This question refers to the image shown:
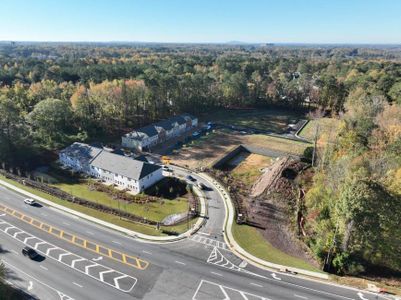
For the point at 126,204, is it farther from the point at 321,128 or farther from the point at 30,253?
the point at 321,128

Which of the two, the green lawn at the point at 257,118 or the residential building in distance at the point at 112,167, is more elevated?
the green lawn at the point at 257,118

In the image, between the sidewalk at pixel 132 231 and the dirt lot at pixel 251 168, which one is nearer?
the sidewalk at pixel 132 231

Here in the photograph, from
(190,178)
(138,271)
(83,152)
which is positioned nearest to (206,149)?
(190,178)

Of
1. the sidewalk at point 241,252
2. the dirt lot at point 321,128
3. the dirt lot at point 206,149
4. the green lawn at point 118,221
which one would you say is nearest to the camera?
the sidewalk at point 241,252

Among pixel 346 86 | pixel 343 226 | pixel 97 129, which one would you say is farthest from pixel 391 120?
pixel 97 129

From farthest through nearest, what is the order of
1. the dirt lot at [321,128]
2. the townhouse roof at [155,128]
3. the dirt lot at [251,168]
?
the townhouse roof at [155,128] → the dirt lot at [321,128] → the dirt lot at [251,168]

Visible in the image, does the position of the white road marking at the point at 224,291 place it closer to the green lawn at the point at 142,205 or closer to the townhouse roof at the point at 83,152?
the green lawn at the point at 142,205

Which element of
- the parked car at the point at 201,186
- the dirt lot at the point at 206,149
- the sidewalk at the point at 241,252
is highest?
the dirt lot at the point at 206,149

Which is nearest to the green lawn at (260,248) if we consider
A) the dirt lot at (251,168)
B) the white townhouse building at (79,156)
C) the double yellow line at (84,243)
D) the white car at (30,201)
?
the double yellow line at (84,243)
